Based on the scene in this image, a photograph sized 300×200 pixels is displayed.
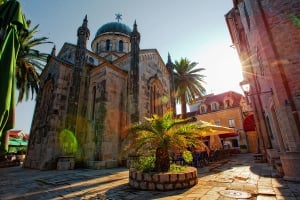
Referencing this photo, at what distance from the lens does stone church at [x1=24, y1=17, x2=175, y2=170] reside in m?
12.4

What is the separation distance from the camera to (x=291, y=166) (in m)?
5.48

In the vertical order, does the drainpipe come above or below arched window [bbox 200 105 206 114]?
below

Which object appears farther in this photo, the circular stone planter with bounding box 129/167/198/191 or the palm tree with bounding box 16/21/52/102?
the palm tree with bounding box 16/21/52/102

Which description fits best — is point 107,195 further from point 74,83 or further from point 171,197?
point 74,83

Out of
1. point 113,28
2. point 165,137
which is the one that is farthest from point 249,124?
point 113,28

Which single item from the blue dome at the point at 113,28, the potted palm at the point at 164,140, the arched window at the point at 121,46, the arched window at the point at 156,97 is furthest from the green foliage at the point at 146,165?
the blue dome at the point at 113,28

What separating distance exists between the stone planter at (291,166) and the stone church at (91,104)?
30.4 feet

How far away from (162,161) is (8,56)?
17.8 feet

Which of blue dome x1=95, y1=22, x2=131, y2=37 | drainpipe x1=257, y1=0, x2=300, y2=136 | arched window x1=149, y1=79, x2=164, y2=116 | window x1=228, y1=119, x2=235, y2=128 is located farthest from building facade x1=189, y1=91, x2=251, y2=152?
drainpipe x1=257, y1=0, x2=300, y2=136

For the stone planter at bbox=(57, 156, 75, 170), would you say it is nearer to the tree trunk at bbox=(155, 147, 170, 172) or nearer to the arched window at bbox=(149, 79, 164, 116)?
the arched window at bbox=(149, 79, 164, 116)

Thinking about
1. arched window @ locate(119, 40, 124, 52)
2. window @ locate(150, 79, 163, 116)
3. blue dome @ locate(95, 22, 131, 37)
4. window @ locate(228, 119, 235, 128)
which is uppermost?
blue dome @ locate(95, 22, 131, 37)

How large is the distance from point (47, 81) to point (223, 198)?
17.5 metres

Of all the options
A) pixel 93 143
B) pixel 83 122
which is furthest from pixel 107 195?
pixel 83 122

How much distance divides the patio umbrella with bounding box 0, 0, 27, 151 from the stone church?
9.54m
